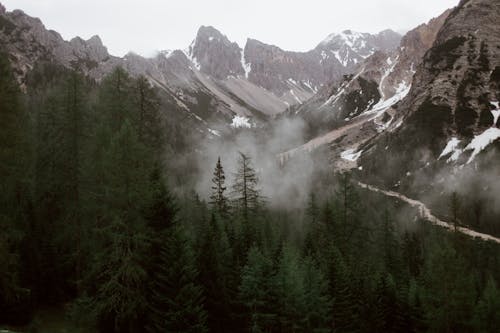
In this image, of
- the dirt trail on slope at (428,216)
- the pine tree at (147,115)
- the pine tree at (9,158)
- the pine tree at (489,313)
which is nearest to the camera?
the pine tree at (9,158)

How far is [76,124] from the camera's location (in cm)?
2881

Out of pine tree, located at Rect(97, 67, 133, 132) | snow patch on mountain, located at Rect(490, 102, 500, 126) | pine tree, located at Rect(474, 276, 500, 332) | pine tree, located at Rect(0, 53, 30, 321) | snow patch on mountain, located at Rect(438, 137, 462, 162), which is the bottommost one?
pine tree, located at Rect(474, 276, 500, 332)

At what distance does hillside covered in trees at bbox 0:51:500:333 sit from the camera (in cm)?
2392

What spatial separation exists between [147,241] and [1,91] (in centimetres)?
1082

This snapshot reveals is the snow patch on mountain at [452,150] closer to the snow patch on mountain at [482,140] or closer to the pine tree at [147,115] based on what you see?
the snow patch on mountain at [482,140]

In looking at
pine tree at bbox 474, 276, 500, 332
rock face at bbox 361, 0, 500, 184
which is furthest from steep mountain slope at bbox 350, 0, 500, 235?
pine tree at bbox 474, 276, 500, 332

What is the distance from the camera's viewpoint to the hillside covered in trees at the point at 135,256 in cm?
2392

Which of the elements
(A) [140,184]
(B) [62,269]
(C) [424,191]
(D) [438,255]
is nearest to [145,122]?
(A) [140,184]

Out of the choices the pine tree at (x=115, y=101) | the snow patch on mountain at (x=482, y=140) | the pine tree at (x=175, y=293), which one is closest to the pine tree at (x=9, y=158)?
the pine tree at (x=115, y=101)

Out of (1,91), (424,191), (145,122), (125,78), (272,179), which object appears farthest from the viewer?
(272,179)

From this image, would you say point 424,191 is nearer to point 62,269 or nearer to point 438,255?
point 438,255

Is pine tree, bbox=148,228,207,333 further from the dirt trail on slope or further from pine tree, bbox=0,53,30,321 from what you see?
the dirt trail on slope

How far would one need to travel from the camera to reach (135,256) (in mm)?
23969

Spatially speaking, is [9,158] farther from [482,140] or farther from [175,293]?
[482,140]
